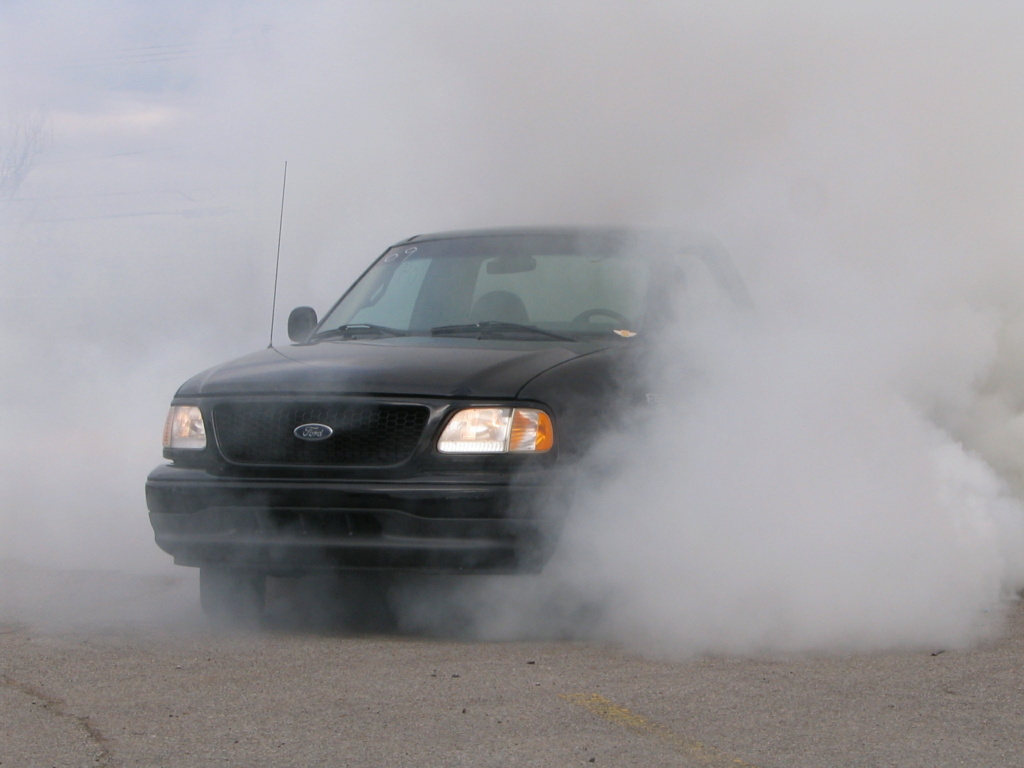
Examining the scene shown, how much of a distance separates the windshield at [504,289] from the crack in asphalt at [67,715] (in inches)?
91.4

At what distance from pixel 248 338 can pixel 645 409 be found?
35.7 ft

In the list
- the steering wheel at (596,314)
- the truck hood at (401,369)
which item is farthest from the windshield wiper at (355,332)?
the steering wheel at (596,314)

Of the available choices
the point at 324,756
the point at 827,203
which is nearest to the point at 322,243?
the point at 827,203

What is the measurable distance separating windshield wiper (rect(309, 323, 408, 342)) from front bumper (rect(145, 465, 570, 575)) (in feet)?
4.11

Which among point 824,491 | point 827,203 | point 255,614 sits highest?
point 827,203

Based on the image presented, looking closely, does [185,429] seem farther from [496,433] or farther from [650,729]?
[650,729]

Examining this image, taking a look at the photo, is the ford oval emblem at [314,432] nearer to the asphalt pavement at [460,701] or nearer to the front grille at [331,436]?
the front grille at [331,436]

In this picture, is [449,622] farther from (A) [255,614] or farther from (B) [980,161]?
(B) [980,161]

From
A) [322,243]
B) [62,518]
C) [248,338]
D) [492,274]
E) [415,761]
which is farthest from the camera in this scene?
[248,338]

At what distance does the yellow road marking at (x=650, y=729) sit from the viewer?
3668 mm

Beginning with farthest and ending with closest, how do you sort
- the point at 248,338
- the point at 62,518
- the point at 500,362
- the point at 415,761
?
the point at 248,338
the point at 62,518
the point at 500,362
the point at 415,761

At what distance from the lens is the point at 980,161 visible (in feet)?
26.5

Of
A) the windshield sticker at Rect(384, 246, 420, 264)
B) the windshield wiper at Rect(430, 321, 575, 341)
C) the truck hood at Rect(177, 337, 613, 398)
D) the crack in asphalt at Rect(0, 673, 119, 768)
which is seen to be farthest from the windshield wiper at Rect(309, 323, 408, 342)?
the crack in asphalt at Rect(0, 673, 119, 768)

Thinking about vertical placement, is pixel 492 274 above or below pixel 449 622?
above
